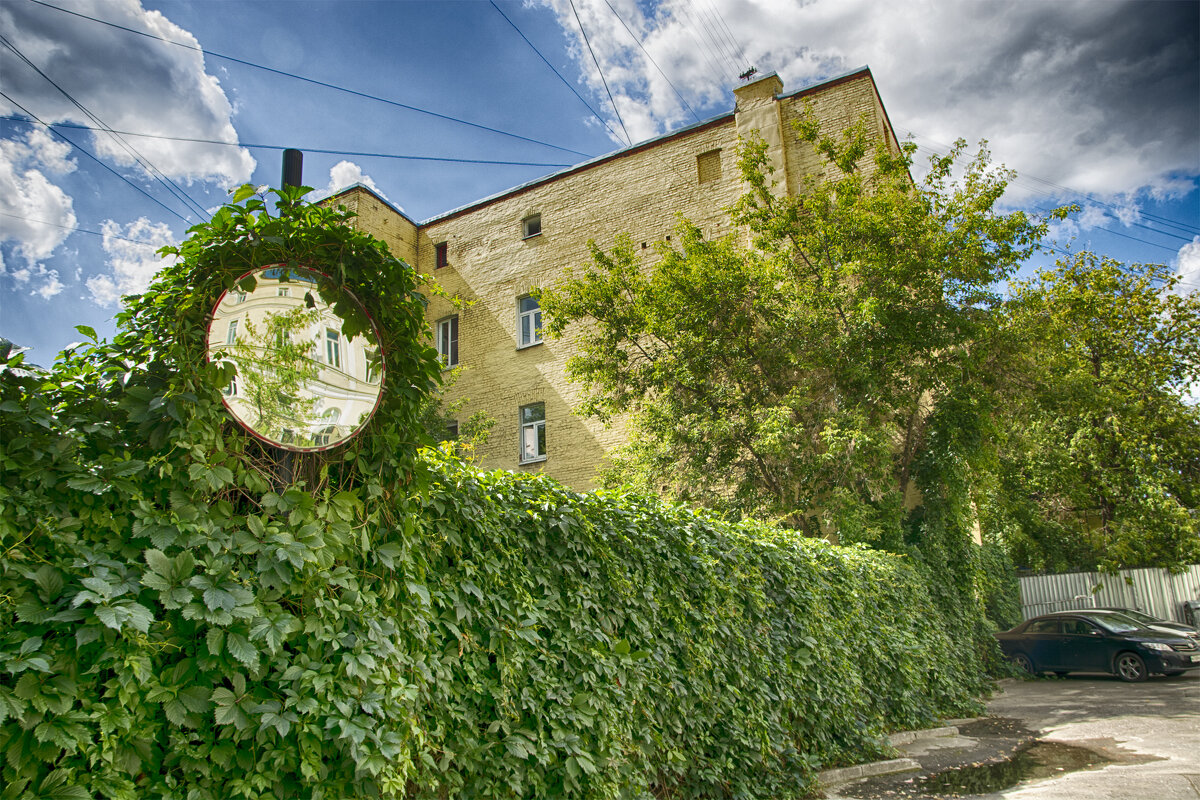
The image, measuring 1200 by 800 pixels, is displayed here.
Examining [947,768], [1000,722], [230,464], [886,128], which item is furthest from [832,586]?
[886,128]

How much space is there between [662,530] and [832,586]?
362cm

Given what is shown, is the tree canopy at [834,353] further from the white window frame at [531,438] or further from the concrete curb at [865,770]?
the concrete curb at [865,770]

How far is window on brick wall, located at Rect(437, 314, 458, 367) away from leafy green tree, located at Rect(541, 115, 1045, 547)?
9776 mm

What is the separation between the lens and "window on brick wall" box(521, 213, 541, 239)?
2423cm

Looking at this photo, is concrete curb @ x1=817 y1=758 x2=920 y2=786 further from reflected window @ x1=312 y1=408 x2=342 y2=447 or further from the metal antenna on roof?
the metal antenna on roof

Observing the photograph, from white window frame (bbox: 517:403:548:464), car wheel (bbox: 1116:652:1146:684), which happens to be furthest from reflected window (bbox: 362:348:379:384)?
white window frame (bbox: 517:403:548:464)

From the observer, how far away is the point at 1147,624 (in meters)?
16.2

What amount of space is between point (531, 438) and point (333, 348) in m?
19.4

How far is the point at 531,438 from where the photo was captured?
74.4 feet

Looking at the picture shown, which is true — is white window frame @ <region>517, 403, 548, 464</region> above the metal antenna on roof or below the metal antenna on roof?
above

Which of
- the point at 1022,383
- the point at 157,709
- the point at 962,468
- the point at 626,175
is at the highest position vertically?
the point at 626,175

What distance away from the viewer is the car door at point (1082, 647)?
622 inches

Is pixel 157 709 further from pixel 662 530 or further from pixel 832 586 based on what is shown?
pixel 832 586

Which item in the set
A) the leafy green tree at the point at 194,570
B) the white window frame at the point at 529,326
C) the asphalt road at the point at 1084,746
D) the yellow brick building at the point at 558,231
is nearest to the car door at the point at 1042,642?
the asphalt road at the point at 1084,746
